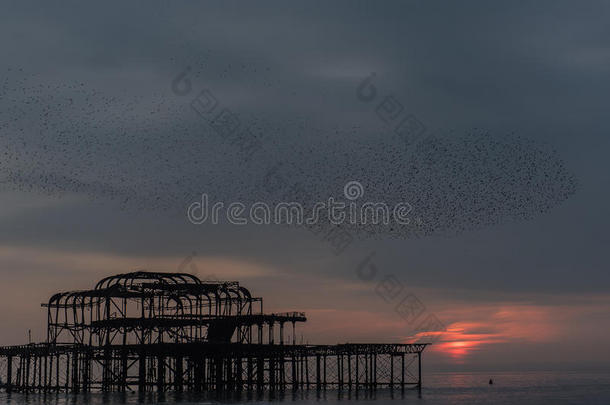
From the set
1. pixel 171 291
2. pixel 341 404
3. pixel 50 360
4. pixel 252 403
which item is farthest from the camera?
pixel 50 360

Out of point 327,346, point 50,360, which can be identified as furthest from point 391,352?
point 50,360

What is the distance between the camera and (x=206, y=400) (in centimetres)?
7925

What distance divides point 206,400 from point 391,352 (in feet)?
102

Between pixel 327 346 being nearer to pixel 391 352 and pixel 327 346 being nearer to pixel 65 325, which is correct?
pixel 391 352

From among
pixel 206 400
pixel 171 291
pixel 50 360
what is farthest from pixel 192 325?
pixel 50 360

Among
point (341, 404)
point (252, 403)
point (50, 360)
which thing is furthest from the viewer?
point (50, 360)

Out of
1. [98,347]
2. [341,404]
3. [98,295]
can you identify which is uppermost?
[98,295]

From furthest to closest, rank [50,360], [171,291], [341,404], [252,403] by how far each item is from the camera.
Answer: [50,360], [171,291], [341,404], [252,403]

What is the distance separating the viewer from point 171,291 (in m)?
89.1

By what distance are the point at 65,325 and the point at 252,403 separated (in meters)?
28.5

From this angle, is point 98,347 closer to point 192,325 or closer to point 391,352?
point 192,325

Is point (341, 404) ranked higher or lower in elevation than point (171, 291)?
lower

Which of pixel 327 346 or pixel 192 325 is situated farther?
pixel 327 346

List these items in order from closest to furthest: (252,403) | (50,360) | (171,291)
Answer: (252,403), (171,291), (50,360)
